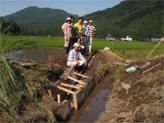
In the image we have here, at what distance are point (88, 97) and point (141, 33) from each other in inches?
1807

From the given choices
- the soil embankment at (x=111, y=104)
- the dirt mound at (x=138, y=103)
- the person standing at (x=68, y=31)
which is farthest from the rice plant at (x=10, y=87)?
the person standing at (x=68, y=31)

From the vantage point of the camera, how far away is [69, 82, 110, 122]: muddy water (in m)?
4.80

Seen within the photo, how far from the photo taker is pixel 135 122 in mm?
3676

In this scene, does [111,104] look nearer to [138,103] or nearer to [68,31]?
[138,103]

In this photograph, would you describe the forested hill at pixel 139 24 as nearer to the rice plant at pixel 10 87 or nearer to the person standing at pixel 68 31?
the person standing at pixel 68 31

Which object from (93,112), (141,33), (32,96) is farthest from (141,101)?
(141,33)

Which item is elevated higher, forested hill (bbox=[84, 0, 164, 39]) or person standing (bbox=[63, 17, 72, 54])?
forested hill (bbox=[84, 0, 164, 39])

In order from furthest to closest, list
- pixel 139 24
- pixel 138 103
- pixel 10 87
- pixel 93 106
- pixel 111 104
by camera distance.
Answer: pixel 139 24 → pixel 93 106 → pixel 111 104 → pixel 138 103 → pixel 10 87

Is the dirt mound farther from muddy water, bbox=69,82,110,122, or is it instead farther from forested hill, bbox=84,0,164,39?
forested hill, bbox=84,0,164,39

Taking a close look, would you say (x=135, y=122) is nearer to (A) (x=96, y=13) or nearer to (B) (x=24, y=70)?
(B) (x=24, y=70)

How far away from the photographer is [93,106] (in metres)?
5.58

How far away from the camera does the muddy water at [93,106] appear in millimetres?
4804

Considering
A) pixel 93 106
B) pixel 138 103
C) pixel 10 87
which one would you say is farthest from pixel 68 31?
pixel 10 87

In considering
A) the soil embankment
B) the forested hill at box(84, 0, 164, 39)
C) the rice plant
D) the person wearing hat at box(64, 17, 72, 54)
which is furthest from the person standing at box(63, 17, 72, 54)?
the forested hill at box(84, 0, 164, 39)
